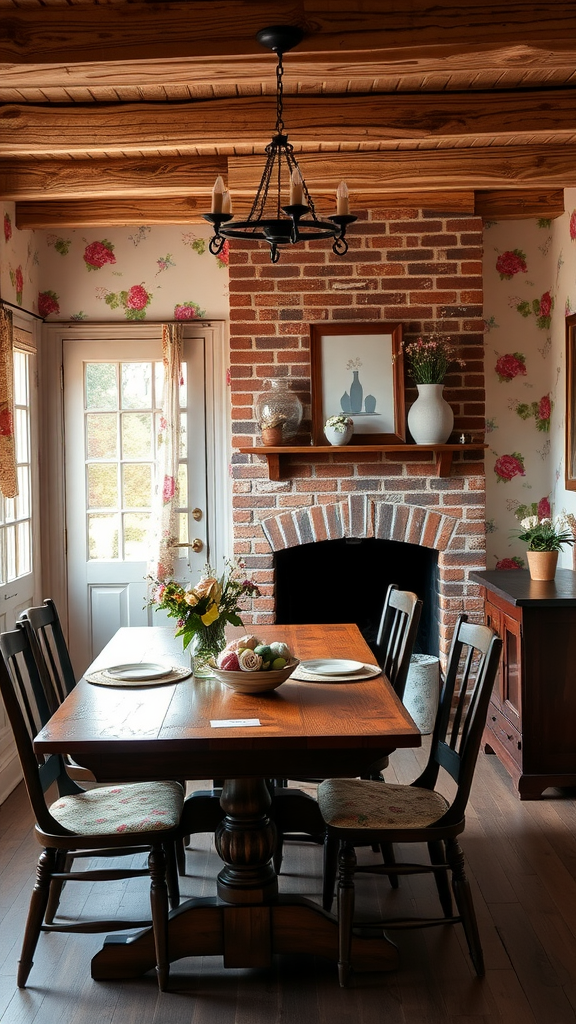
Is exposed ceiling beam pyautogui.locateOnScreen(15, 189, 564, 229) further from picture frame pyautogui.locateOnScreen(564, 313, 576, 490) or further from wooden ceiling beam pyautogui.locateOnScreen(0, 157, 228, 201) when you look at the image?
picture frame pyautogui.locateOnScreen(564, 313, 576, 490)

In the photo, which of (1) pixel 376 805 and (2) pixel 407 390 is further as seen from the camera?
(2) pixel 407 390

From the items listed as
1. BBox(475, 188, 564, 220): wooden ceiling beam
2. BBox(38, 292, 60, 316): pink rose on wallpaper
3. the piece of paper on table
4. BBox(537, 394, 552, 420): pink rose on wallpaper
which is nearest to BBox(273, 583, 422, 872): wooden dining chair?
the piece of paper on table

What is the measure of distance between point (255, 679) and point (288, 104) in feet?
7.89

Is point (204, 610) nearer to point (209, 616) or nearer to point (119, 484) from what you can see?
point (209, 616)

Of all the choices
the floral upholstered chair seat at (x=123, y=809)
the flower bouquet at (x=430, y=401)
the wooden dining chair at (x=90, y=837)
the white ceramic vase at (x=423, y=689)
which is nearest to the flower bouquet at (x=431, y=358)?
the flower bouquet at (x=430, y=401)

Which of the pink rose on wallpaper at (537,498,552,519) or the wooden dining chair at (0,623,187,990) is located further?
the pink rose on wallpaper at (537,498,552,519)

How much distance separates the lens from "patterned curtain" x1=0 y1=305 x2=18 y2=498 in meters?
4.44

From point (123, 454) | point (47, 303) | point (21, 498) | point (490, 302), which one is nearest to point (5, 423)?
point (21, 498)

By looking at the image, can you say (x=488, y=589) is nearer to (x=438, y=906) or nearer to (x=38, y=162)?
(x=438, y=906)

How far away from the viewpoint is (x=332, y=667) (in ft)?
10.2

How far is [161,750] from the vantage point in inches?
93.8

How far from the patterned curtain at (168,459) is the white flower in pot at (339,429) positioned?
94cm

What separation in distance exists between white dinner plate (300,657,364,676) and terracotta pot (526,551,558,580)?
150 centimetres

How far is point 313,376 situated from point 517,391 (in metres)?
1.21
